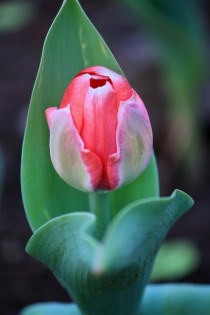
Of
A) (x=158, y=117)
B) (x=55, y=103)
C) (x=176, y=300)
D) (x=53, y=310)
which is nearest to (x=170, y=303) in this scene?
(x=176, y=300)

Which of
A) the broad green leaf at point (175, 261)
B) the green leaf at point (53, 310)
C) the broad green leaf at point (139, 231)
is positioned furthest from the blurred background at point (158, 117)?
the broad green leaf at point (139, 231)

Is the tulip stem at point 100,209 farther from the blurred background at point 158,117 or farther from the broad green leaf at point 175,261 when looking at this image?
the broad green leaf at point 175,261

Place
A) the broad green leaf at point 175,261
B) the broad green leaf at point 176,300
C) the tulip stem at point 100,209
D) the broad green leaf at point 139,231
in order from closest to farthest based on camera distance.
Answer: the broad green leaf at point 139,231 → the tulip stem at point 100,209 → the broad green leaf at point 176,300 → the broad green leaf at point 175,261

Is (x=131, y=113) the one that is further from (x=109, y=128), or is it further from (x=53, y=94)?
(x=53, y=94)

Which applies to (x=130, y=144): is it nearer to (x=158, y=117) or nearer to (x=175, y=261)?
(x=175, y=261)

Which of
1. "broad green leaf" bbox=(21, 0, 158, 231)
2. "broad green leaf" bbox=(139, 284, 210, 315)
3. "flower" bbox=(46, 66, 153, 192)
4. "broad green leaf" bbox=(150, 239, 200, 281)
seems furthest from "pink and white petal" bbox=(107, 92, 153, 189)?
"broad green leaf" bbox=(150, 239, 200, 281)

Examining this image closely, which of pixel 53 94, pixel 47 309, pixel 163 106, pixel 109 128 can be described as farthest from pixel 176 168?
pixel 109 128
